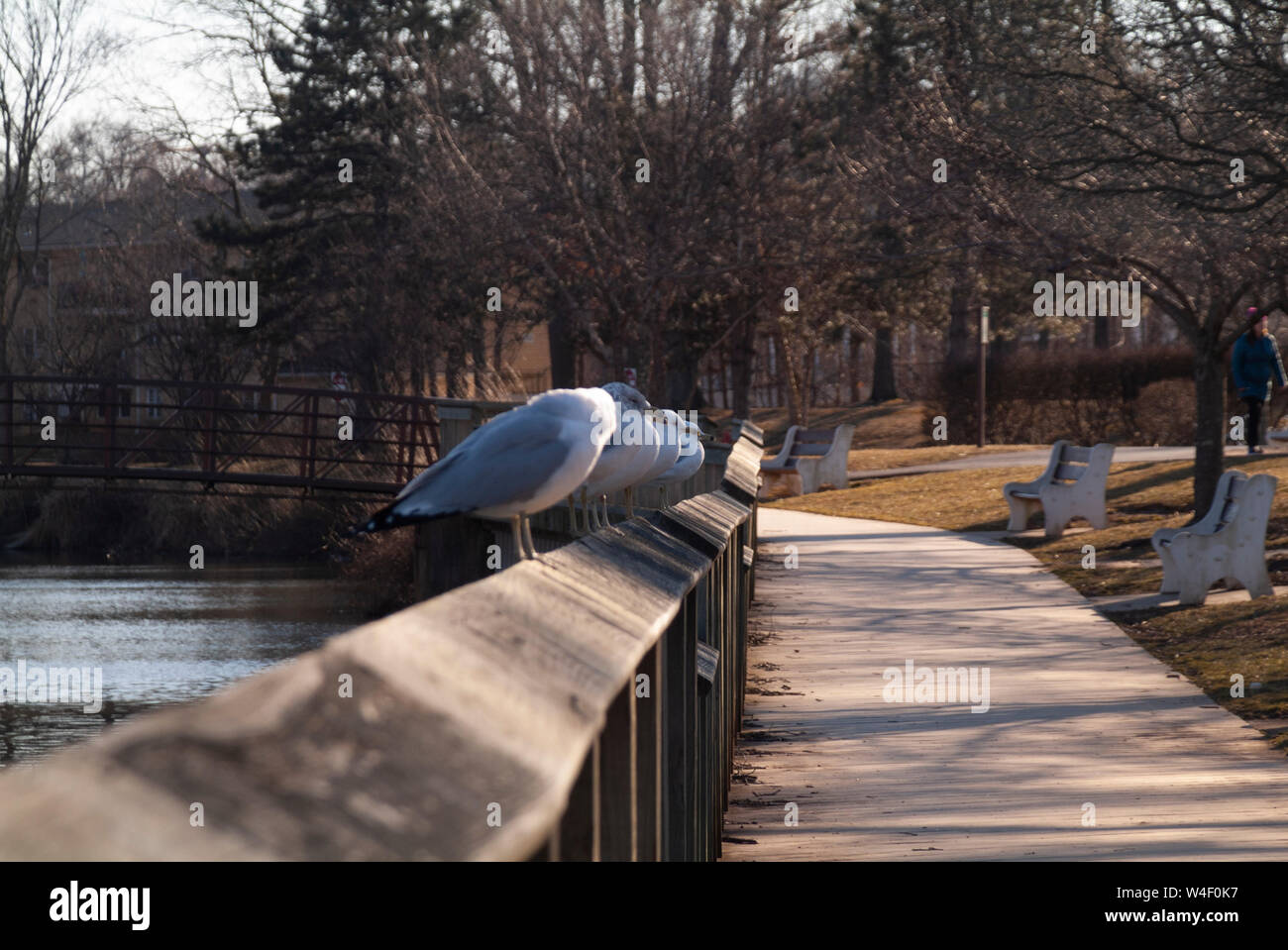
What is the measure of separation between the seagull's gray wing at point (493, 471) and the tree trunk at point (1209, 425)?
1293 cm

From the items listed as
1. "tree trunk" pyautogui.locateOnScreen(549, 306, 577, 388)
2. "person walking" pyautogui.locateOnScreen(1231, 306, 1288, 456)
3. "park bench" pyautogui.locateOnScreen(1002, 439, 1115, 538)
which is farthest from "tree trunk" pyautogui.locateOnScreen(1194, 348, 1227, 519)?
"tree trunk" pyautogui.locateOnScreen(549, 306, 577, 388)

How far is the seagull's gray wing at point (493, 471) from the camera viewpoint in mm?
4086

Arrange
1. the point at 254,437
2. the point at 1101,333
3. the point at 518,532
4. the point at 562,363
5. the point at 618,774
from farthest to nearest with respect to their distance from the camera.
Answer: the point at 1101,333 → the point at 562,363 → the point at 254,437 → the point at 518,532 → the point at 618,774

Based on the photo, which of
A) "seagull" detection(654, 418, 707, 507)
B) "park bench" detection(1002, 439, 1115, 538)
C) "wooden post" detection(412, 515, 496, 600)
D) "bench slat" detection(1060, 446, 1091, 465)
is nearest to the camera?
"seagull" detection(654, 418, 707, 507)

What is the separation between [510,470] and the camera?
4.14 m

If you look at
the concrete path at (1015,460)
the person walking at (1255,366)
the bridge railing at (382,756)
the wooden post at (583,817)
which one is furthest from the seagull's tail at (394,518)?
Result: the concrete path at (1015,460)

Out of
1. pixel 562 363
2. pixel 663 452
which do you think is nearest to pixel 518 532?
pixel 663 452

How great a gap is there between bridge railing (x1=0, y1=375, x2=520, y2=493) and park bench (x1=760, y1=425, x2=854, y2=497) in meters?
6.21

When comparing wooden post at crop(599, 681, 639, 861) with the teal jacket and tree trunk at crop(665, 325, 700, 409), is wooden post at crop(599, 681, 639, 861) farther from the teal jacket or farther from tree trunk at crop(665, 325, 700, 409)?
tree trunk at crop(665, 325, 700, 409)

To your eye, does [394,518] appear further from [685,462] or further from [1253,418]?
[1253,418]

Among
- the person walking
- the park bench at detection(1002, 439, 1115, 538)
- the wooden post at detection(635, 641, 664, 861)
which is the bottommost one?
the park bench at detection(1002, 439, 1115, 538)

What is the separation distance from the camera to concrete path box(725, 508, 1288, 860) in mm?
5391

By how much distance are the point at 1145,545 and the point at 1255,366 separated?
6201 mm
